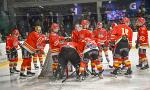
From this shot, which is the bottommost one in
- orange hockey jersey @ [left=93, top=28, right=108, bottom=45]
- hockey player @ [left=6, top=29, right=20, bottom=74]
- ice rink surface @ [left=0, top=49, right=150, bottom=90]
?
ice rink surface @ [left=0, top=49, right=150, bottom=90]

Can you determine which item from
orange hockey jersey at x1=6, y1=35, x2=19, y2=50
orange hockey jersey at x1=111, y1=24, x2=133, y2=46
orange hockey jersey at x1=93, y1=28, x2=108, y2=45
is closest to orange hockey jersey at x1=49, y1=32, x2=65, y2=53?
orange hockey jersey at x1=111, y1=24, x2=133, y2=46

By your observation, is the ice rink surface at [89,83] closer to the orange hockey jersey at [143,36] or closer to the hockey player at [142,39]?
the hockey player at [142,39]

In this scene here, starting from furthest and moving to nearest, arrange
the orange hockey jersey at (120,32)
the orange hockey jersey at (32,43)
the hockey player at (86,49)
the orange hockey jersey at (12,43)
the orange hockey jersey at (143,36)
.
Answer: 1. the orange hockey jersey at (12,43)
2. the orange hockey jersey at (143,36)
3. the orange hockey jersey at (32,43)
4. the orange hockey jersey at (120,32)
5. the hockey player at (86,49)

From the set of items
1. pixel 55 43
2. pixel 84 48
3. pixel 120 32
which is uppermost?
pixel 120 32

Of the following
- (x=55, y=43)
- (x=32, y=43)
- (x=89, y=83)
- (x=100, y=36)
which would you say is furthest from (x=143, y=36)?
(x=32, y=43)

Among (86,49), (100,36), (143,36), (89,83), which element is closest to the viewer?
(89,83)

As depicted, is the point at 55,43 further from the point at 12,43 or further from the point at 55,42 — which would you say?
the point at 12,43

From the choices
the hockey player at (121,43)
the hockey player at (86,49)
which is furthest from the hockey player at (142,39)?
the hockey player at (86,49)

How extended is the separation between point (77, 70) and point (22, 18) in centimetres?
710

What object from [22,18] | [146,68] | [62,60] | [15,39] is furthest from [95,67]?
[22,18]

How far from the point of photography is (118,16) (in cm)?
1750

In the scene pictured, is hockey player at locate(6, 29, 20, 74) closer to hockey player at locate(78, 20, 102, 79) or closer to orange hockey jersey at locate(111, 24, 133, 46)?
hockey player at locate(78, 20, 102, 79)

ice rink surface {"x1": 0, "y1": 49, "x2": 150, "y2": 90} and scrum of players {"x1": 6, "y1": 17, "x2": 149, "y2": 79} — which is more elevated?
scrum of players {"x1": 6, "y1": 17, "x2": 149, "y2": 79}

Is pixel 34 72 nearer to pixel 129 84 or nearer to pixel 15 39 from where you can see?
pixel 15 39
